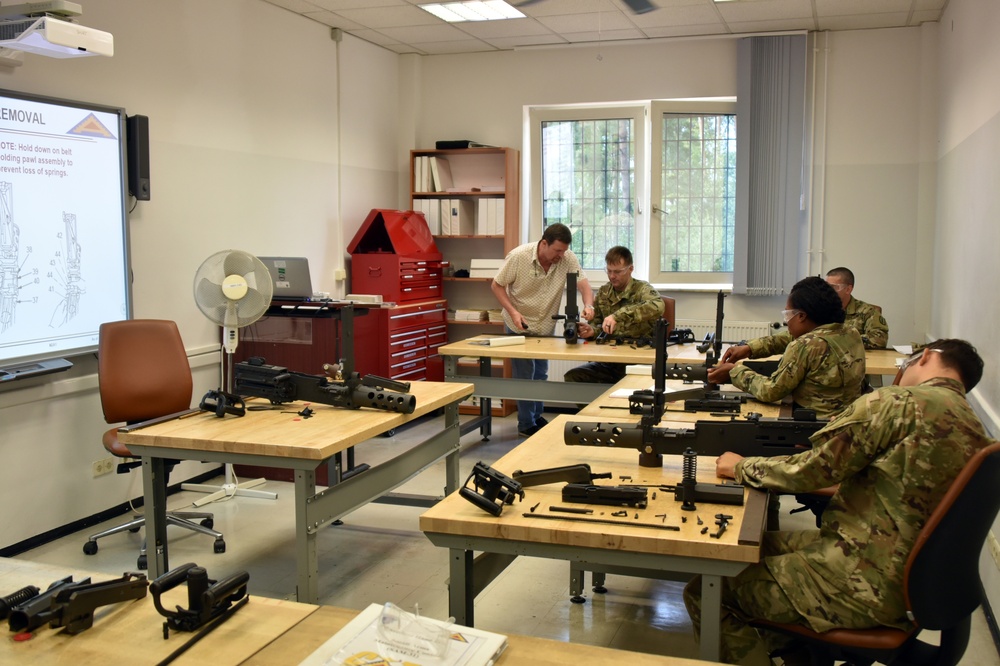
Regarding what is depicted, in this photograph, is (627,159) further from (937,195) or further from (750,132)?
(937,195)

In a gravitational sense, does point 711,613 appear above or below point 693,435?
below

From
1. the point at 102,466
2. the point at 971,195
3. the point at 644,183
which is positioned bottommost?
the point at 102,466

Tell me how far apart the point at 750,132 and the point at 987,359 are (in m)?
3.32

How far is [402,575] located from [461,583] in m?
1.72

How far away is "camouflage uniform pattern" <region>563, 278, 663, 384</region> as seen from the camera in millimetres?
A: 5500

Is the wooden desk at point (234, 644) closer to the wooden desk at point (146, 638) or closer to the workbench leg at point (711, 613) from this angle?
the wooden desk at point (146, 638)

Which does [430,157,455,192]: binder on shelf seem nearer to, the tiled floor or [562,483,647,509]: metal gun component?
the tiled floor

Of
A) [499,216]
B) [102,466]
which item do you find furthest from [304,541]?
[499,216]

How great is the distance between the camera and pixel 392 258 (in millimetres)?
6535

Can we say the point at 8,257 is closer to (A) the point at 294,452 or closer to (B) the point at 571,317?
(A) the point at 294,452

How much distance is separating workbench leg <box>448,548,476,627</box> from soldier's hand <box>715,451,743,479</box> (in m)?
0.76

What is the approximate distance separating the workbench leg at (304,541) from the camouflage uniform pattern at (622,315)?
2864 millimetres

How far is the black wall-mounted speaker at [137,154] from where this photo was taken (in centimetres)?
451

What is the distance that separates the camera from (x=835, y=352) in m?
3.23
